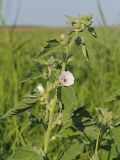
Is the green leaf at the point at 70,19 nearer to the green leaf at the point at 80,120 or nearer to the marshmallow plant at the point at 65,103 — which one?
the marshmallow plant at the point at 65,103

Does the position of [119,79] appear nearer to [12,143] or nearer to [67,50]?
[12,143]

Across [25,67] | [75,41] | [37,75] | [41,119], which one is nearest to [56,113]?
[41,119]

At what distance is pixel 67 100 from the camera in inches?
49.4

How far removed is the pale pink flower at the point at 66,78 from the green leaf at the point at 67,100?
A: 0.7 inches

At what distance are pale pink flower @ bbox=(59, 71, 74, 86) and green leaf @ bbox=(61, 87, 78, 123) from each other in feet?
0.06

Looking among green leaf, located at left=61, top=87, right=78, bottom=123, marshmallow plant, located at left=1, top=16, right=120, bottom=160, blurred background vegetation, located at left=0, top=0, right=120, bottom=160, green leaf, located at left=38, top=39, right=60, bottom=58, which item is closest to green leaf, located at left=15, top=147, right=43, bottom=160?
marshmallow plant, located at left=1, top=16, right=120, bottom=160

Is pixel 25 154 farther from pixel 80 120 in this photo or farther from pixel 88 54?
pixel 88 54

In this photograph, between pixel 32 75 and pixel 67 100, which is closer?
pixel 67 100

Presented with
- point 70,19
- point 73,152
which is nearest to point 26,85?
point 73,152

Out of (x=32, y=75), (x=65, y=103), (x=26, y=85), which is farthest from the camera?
(x=26, y=85)

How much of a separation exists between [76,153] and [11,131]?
1285mm

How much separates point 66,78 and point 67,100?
0.18 ft

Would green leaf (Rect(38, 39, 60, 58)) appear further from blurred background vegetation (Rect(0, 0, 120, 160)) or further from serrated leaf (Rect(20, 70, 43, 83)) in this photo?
blurred background vegetation (Rect(0, 0, 120, 160))

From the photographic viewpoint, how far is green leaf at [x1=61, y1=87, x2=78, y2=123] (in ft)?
4.08
